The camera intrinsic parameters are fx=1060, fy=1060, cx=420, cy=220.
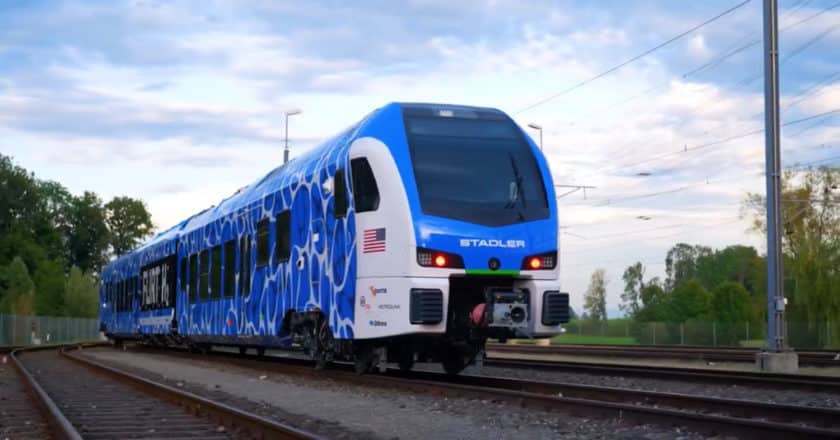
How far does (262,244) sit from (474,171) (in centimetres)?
586

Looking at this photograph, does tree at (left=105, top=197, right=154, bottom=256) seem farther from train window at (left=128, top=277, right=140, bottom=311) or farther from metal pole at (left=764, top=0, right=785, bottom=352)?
metal pole at (left=764, top=0, right=785, bottom=352)

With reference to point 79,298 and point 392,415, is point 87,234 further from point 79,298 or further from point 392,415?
point 392,415

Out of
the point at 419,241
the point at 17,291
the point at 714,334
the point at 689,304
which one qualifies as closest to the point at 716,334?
the point at 714,334

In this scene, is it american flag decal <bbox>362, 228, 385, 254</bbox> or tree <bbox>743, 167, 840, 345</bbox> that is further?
tree <bbox>743, 167, 840, 345</bbox>

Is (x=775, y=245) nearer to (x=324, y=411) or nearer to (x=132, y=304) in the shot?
(x=324, y=411)

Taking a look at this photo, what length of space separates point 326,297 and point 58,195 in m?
110

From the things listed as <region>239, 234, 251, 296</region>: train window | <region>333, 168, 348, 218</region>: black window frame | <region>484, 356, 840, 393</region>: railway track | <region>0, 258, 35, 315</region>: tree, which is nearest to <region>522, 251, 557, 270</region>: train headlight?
<region>333, 168, 348, 218</region>: black window frame

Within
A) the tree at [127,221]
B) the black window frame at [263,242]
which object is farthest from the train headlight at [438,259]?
the tree at [127,221]

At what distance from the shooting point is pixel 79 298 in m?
91.6

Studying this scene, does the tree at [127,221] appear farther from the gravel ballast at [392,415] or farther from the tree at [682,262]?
the gravel ballast at [392,415]

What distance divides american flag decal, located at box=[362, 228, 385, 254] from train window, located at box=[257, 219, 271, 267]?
4.59 m

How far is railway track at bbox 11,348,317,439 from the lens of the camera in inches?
372

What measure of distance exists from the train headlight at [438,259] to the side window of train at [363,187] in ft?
3.47

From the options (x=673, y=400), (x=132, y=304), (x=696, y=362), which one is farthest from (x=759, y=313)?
(x=673, y=400)
